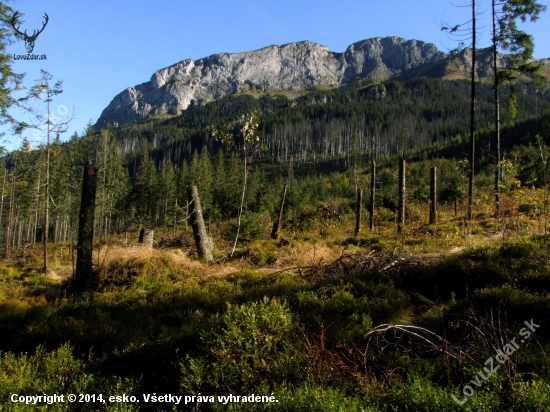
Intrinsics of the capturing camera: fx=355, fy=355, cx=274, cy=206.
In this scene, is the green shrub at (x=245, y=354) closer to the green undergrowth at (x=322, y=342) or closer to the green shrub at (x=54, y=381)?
the green undergrowth at (x=322, y=342)

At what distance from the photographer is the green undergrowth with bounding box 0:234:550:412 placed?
3.42 metres

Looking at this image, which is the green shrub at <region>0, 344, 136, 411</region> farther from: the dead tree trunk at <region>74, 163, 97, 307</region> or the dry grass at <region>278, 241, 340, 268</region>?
the dry grass at <region>278, 241, 340, 268</region>

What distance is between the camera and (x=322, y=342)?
12.6 feet

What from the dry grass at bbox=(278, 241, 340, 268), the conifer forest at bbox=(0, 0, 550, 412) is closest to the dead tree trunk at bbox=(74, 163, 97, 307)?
the conifer forest at bbox=(0, 0, 550, 412)

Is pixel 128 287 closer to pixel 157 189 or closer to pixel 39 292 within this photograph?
pixel 39 292

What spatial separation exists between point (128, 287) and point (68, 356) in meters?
5.10

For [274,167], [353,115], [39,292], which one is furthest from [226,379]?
[353,115]

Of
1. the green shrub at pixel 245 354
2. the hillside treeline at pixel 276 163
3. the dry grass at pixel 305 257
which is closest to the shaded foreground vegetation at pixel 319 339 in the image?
the green shrub at pixel 245 354

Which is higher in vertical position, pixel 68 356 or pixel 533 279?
pixel 533 279

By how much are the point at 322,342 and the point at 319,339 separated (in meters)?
0.89

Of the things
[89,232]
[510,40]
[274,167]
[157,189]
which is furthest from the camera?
[274,167]

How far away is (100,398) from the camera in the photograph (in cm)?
378

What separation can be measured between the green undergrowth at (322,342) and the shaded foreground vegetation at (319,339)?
0.7 inches

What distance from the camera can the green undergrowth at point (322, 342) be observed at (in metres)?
3.42
